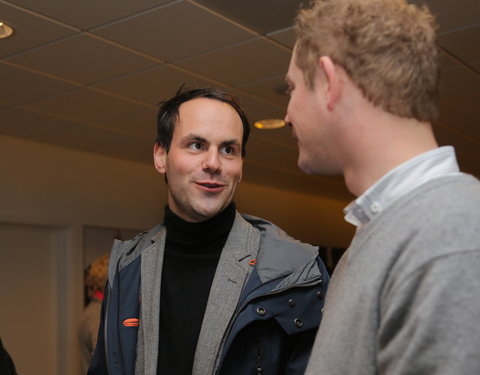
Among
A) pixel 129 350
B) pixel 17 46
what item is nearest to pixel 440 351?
pixel 129 350

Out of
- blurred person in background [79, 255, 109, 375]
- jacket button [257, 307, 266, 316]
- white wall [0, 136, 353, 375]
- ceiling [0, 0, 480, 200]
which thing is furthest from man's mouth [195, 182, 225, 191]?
white wall [0, 136, 353, 375]

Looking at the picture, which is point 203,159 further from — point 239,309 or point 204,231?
point 239,309

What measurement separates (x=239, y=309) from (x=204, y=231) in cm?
28

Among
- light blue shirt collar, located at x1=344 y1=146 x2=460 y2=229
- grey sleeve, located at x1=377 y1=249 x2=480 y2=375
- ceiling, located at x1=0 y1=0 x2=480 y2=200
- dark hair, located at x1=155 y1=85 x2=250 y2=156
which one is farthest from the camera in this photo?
ceiling, located at x1=0 y1=0 x2=480 y2=200

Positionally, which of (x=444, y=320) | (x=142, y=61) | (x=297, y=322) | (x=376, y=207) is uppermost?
(x=142, y=61)

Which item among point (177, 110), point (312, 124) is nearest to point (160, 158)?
point (177, 110)

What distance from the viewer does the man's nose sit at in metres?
1.79

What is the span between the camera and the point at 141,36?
132 inches

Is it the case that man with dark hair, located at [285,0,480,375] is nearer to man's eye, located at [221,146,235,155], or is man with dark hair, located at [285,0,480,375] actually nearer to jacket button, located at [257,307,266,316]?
jacket button, located at [257,307,266,316]

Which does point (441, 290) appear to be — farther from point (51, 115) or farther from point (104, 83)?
point (51, 115)

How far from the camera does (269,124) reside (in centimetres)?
520

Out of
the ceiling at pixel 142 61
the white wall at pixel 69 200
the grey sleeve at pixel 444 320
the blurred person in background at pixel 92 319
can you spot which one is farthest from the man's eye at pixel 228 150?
the white wall at pixel 69 200

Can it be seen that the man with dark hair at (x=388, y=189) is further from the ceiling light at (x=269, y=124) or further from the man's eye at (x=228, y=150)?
the ceiling light at (x=269, y=124)

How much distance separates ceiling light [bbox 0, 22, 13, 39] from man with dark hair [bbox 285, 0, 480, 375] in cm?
234
